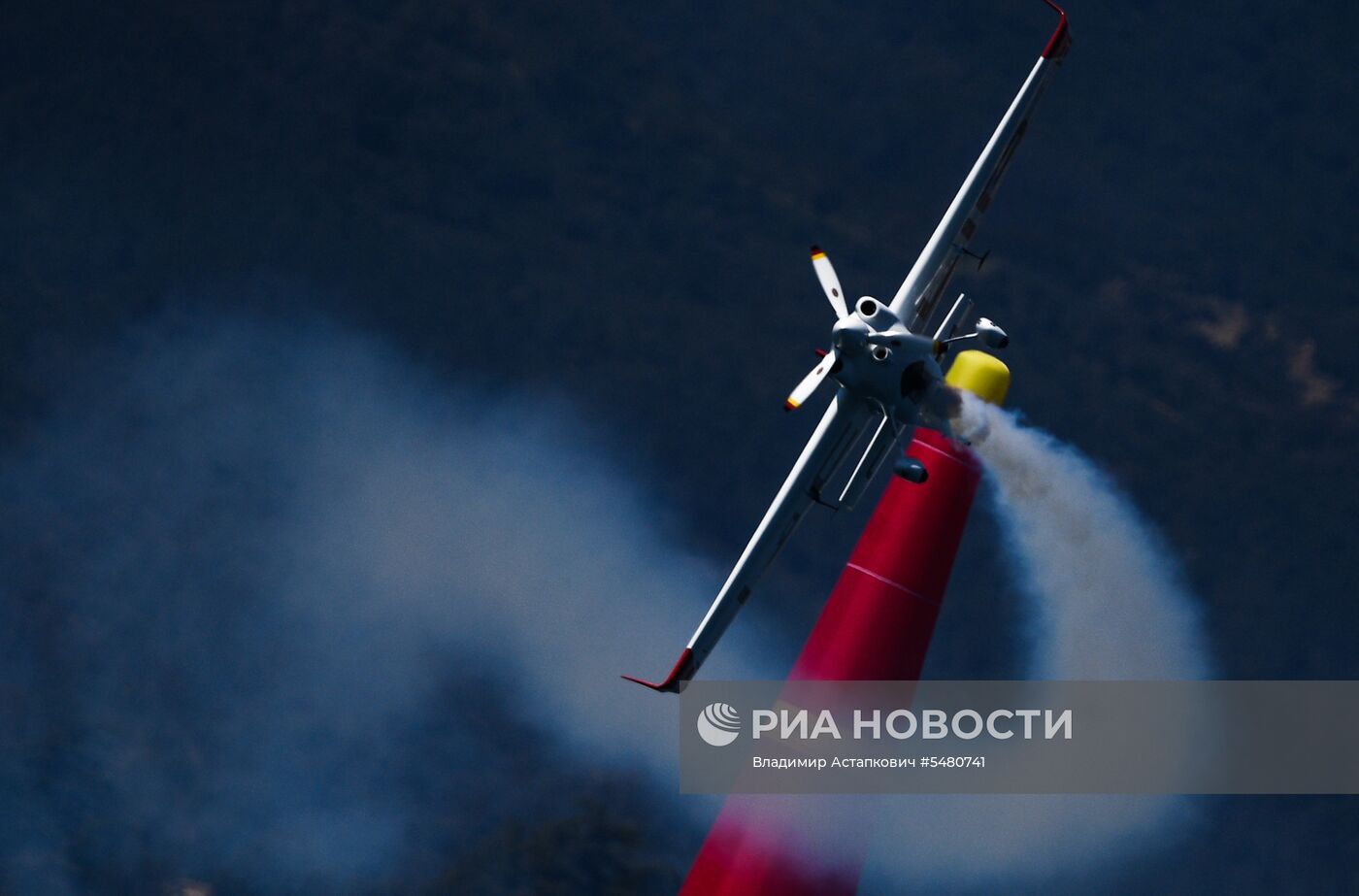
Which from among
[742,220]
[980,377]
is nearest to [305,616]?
[742,220]

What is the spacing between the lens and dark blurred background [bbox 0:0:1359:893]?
332 ft

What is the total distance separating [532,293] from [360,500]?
15120mm

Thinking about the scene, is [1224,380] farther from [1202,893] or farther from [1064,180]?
[1202,893]

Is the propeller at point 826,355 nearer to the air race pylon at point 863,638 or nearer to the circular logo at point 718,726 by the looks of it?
the air race pylon at point 863,638

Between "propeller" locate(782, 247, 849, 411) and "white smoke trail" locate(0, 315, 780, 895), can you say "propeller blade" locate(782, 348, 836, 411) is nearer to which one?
"propeller" locate(782, 247, 849, 411)

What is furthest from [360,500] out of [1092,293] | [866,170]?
[1092,293]

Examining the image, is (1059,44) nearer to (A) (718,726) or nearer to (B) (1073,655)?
(B) (1073,655)

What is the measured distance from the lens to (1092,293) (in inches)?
4222

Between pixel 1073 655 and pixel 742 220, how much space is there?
108 ft

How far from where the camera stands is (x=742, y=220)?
108 metres

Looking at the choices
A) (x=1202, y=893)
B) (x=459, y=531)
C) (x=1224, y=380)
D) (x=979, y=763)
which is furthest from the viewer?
(x=1224, y=380)

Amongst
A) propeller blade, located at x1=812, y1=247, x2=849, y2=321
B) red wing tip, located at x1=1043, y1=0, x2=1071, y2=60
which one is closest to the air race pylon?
propeller blade, located at x1=812, y1=247, x2=849, y2=321

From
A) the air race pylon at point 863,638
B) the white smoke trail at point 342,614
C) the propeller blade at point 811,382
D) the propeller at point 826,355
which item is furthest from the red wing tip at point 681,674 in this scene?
the white smoke trail at point 342,614

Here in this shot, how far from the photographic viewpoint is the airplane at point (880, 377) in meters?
71.7
